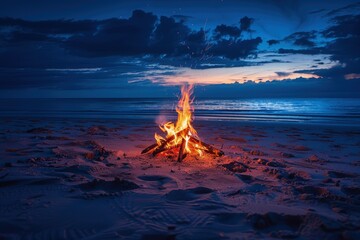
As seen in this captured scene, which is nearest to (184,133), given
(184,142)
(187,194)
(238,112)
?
(184,142)

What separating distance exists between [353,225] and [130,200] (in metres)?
3.19

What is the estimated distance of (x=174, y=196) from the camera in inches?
198

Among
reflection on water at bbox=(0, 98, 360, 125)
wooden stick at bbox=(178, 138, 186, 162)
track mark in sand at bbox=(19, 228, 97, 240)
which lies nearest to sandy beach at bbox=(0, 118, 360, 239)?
track mark in sand at bbox=(19, 228, 97, 240)

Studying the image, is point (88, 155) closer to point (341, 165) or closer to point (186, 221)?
point (186, 221)

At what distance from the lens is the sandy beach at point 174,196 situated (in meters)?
3.76

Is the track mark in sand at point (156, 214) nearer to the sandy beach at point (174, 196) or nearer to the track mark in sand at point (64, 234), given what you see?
the sandy beach at point (174, 196)

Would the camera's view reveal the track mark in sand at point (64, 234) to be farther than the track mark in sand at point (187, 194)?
No

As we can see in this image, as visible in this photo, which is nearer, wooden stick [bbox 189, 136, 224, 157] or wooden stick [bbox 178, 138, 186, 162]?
wooden stick [bbox 178, 138, 186, 162]

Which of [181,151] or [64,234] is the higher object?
[181,151]

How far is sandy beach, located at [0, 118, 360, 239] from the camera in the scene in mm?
3756

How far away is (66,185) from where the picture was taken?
546cm

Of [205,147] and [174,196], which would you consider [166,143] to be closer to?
[205,147]

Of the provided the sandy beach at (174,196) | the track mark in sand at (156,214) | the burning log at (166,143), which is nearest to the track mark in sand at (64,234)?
the sandy beach at (174,196)

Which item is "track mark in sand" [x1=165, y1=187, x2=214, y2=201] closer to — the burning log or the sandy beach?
the sandy beach
